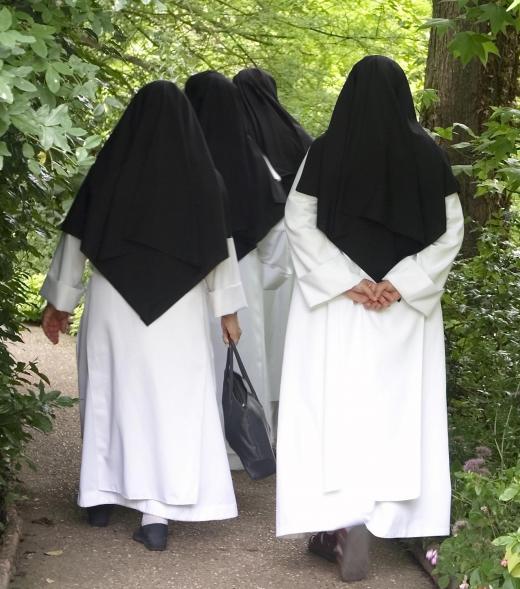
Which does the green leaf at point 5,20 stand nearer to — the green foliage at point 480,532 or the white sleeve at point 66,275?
the green foliage at point 480,532

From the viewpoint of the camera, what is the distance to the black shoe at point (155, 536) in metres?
6.05

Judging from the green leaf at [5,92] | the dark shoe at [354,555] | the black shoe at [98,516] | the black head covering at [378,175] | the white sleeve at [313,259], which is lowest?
the black shoe at [98,516]

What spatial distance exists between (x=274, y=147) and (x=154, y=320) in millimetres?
2823

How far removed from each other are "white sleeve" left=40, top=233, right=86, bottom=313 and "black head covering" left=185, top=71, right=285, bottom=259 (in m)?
1.70

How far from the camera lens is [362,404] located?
223 inches

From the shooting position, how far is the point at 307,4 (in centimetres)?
1353

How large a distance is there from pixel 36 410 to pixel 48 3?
1.85m

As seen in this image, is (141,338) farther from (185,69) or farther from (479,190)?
(185,69)

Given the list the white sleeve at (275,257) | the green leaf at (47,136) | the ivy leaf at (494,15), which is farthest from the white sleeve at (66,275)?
the green leaf at (47,136)

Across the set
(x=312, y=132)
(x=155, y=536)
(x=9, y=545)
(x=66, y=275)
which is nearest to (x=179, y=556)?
(x=155, y=536)

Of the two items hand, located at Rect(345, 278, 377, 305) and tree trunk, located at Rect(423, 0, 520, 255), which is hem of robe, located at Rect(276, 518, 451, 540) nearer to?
hand, located at Rect(345, 278, 377, 305)

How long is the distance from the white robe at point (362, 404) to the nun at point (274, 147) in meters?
2.59

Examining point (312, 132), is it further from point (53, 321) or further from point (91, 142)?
point (91, 142)

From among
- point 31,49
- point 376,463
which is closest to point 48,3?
point 31,49
